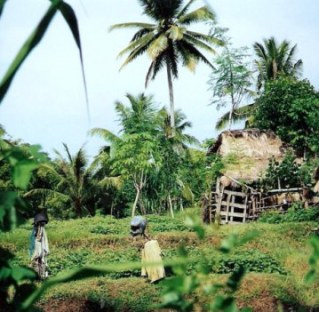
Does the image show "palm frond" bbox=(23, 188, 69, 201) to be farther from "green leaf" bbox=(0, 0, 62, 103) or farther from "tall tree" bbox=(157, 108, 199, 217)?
"green leaf" bbox=(0, 0, 62, 103)

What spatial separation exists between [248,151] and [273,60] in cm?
780

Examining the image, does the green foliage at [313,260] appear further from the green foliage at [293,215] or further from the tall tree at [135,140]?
the tall tree at [135,140]

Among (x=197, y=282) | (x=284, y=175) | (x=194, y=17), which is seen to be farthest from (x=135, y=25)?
(x=197, y=282)

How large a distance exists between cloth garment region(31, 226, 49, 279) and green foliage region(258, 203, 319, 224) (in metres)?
8.61

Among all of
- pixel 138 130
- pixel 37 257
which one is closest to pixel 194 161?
pixel 138 130

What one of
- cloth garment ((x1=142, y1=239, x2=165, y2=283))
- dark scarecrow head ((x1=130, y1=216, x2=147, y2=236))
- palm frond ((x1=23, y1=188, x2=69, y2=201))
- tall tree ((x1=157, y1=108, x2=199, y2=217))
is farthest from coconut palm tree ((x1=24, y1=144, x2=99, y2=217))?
cloth garment ((x1=142, y1=239, x2=165, y2=283))

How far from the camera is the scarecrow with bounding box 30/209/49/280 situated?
1129 cm

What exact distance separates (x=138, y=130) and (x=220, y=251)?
76.8 ft

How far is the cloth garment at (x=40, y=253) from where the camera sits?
444 inches

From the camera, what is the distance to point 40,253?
11414 millimetres

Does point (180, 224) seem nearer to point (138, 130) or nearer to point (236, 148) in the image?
point (236, 148)

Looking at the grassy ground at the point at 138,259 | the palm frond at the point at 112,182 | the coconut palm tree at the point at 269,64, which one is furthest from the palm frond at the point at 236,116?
the grassy ground at the point at 138,259

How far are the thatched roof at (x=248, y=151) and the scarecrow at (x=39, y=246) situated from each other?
10802mm

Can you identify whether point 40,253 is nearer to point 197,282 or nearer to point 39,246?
point 39,246
